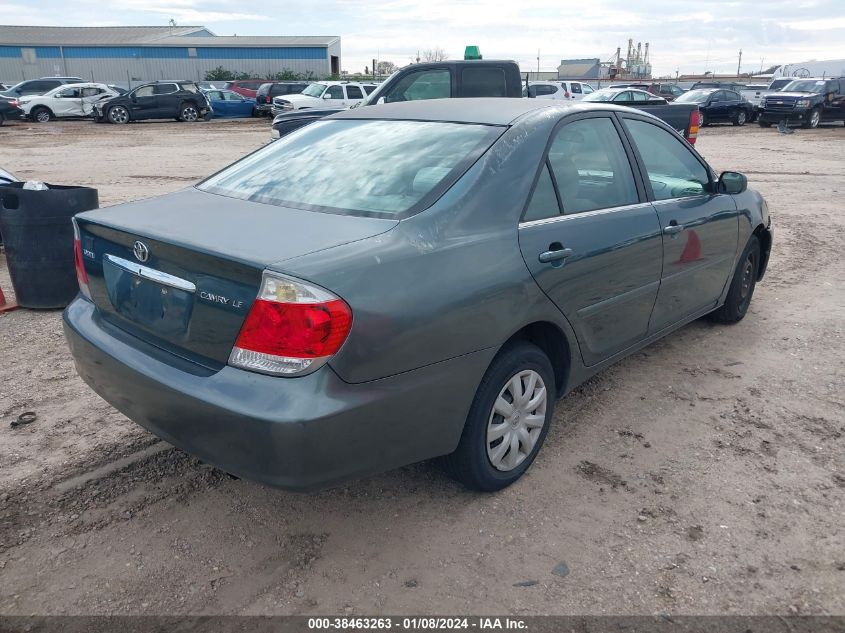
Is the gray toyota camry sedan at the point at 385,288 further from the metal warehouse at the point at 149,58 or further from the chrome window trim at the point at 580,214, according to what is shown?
the metal warehouse at the point at 149,58

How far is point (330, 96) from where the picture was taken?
1047 inches

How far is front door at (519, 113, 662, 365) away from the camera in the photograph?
10.3 ft

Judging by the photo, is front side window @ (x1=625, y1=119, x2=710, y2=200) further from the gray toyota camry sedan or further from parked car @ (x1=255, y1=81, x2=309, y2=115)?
parked car @ (x1=255, y1=81, x2=309, y2=115)

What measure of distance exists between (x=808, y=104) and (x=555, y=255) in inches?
1072

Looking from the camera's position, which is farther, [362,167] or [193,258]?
[362,167]

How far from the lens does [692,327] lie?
17.6ft

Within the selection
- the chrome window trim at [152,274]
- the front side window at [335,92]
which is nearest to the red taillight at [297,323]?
the chrome window trim at [152,274]

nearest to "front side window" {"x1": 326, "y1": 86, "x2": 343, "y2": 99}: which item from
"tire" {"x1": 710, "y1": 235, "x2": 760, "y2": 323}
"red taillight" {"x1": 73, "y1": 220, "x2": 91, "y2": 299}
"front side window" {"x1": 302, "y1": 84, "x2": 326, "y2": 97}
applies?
"front side window" {"x1": 302, "y1": 84, "x2": 326, "y2": 97}

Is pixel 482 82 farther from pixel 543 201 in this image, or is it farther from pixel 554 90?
pixel 554 90

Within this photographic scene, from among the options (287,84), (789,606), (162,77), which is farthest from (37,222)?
(162,77)

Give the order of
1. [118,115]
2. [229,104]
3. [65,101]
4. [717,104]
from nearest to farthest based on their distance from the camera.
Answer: [717,104] → [118,115] → [65,101] → [229,104]

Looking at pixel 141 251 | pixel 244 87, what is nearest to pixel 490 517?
pixel 141 251

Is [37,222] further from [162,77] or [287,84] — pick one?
[162,77]

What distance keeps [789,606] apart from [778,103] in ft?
90.1
